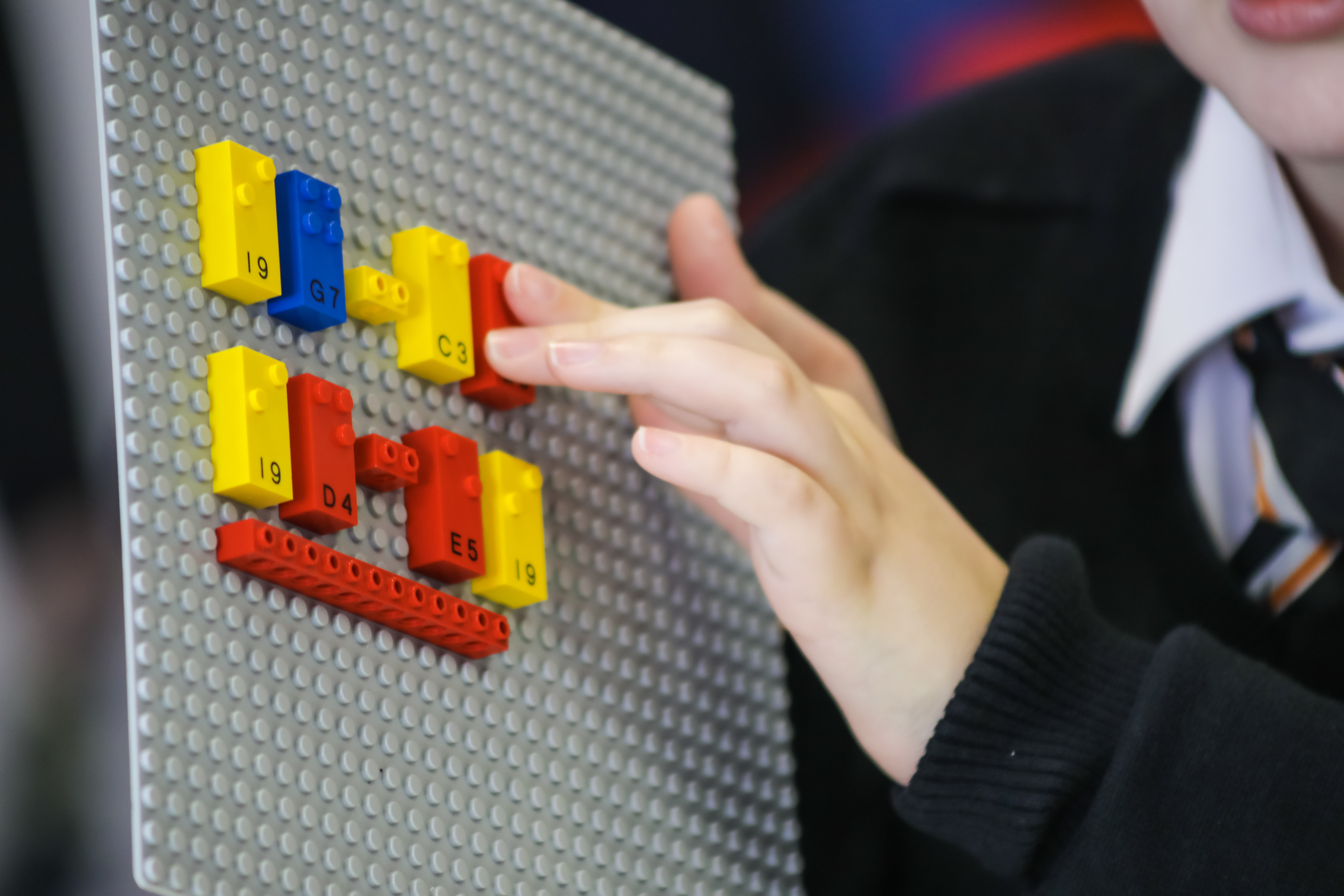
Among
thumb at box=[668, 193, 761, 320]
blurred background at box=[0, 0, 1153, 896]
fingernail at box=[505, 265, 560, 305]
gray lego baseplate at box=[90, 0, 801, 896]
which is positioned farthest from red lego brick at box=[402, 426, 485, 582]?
blurred background at box=[0, 0, 1153, 896]

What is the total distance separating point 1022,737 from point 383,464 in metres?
0.40

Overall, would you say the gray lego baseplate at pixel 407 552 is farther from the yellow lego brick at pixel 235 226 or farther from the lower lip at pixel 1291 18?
the lower lip at pixel 1291 18

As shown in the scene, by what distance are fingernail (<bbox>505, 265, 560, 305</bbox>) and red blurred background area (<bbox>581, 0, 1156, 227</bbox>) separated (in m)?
1.29

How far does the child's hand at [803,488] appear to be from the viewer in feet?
2.28

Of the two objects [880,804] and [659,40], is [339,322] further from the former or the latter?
[659,40]

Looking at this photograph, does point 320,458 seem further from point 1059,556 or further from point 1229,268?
point 1229,268

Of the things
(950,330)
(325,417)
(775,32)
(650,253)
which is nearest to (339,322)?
(325,417)

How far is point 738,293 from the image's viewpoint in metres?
0.93

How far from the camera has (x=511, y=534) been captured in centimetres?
67

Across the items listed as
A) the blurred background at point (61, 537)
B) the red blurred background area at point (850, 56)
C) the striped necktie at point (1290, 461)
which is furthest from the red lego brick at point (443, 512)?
the red blurred background area at point (850, 56)

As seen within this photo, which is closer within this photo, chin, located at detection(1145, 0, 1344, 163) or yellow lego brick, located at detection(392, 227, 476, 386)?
yellow lego brick, located at detection(392, 227, 476, 386)

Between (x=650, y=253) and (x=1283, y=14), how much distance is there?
0.42m

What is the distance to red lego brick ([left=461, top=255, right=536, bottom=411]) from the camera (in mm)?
696

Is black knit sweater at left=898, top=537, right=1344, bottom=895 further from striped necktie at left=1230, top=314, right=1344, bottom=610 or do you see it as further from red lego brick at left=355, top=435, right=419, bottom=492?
red lego brick at left=355, top=435, right=419, bottom=492
